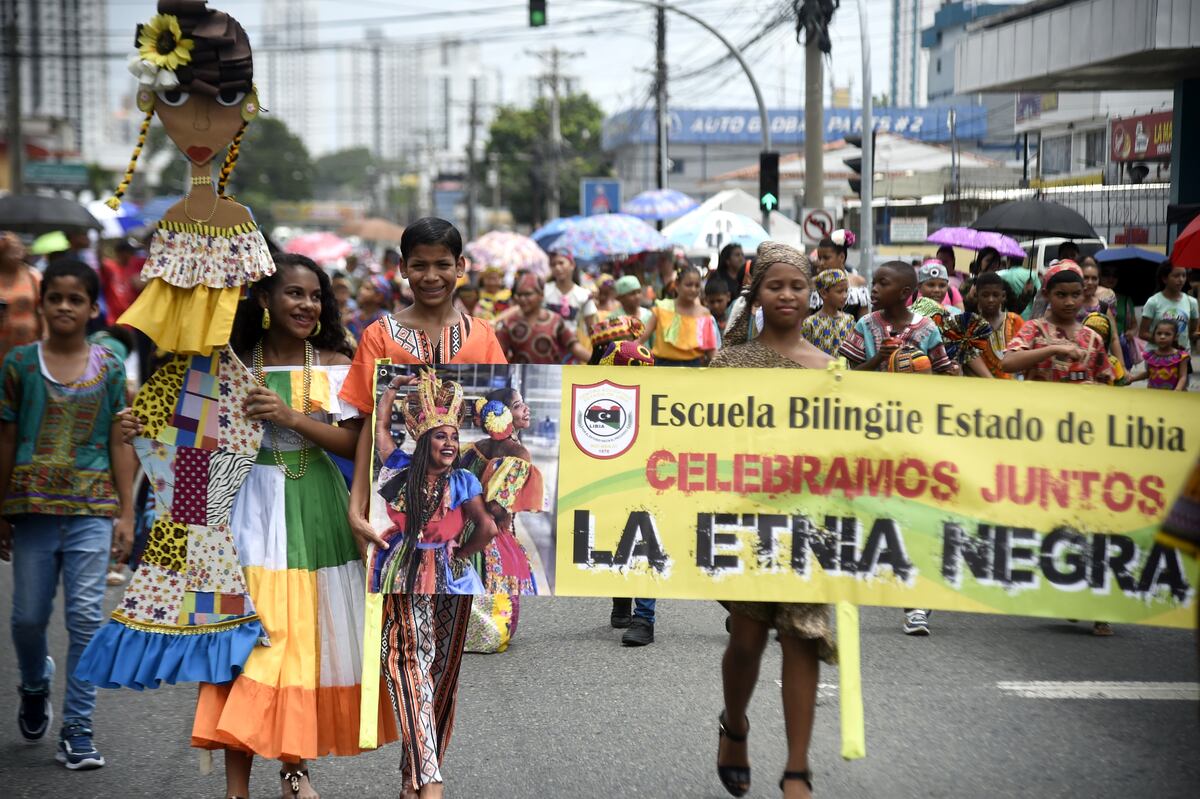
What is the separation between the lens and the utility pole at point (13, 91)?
3262 centimetres

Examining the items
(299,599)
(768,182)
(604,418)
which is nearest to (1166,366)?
(604,418)

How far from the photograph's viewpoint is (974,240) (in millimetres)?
16438

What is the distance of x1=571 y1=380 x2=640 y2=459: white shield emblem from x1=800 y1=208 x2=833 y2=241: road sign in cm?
1533

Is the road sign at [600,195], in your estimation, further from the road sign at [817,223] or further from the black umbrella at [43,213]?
the black umbrella at [43,213]

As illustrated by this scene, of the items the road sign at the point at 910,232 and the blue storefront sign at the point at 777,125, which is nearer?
the road sign at the point at 910,232

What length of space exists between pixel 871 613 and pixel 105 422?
187 inches

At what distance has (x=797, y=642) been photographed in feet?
15.1

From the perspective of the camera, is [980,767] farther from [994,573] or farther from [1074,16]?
[1074,16]

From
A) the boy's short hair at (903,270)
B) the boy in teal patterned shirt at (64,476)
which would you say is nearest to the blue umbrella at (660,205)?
the boy's short hair at (903,270)

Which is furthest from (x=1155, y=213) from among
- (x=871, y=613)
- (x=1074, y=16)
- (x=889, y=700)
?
(x=889, y=700)

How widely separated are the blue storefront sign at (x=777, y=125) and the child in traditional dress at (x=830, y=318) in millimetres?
61816

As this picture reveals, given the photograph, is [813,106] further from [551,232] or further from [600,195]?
[600,195]

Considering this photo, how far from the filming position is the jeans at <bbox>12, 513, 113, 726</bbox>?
557 centimetres

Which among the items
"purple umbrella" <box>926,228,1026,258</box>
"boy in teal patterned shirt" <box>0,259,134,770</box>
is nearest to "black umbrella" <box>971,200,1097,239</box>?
"purple umbrella" <box>926,228,1026,258</box>
